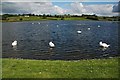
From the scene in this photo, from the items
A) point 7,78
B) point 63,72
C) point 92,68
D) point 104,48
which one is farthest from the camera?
point 104,48

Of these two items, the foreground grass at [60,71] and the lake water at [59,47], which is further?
the lake water at [59,47]

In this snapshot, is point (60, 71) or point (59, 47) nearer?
point (60, 71)

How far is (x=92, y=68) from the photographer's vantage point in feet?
65.1

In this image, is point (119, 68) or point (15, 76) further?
point (119, 68)

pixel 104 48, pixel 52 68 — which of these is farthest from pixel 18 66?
pixel 104 48

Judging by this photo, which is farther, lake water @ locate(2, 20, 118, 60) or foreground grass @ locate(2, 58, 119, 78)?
lake water @ locate(2, 20, 118, 60)

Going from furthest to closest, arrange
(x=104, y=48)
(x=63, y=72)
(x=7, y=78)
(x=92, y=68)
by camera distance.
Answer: (x=104, y=48)
(x=92, y=68)
(x=63, y=72)
(x=7, y=78)

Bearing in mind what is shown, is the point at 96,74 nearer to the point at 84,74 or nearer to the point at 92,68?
the point at 84,74

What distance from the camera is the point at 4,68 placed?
2022cm

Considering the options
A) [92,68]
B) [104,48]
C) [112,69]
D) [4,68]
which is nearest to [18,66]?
[4,68]

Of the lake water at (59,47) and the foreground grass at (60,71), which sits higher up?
the foreground grass at (60,71)

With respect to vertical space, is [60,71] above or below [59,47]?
above

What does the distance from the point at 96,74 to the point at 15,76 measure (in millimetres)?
5451

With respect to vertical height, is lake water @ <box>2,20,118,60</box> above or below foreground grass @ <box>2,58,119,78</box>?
below
